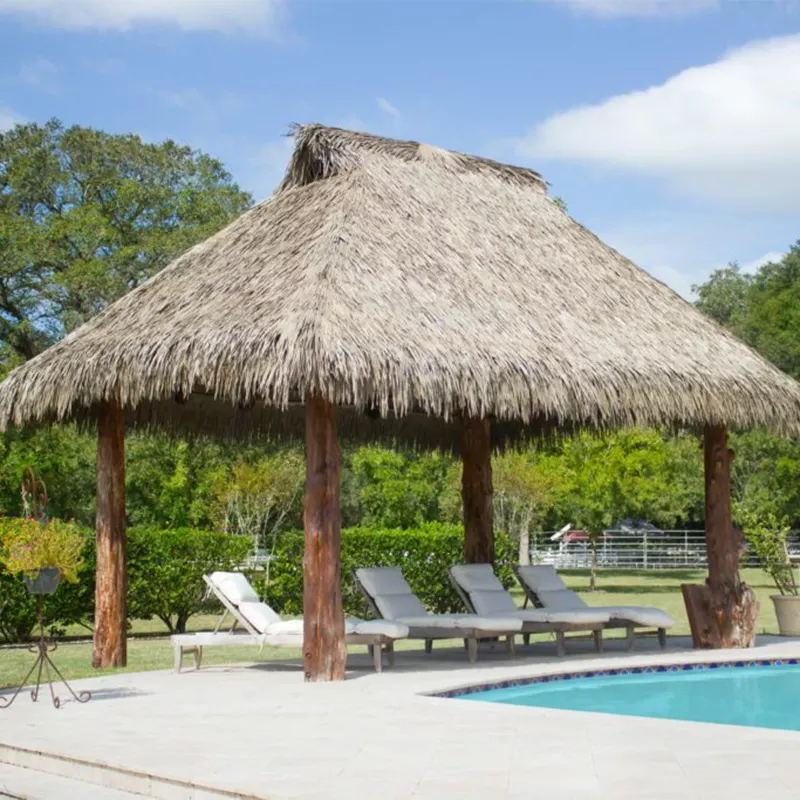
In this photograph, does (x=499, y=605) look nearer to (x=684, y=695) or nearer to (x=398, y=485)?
(x=684, y=695)

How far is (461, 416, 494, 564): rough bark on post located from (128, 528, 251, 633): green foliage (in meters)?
3.99

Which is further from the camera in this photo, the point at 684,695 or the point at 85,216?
the point at 85,216

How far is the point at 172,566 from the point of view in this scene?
52.7ft

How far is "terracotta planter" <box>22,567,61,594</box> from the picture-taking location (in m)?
8.62

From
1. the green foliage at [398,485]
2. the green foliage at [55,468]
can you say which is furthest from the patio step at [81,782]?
the green foliage at [398,485]

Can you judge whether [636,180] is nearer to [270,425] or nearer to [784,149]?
[784,149]

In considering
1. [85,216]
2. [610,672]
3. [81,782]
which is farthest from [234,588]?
[85,216]

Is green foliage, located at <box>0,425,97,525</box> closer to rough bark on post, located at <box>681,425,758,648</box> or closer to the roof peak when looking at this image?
the roof peak

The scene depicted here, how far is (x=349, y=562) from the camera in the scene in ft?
58.4

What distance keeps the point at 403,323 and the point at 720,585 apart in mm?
4328

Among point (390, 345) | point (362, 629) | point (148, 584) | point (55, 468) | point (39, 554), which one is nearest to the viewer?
point (39, 554)

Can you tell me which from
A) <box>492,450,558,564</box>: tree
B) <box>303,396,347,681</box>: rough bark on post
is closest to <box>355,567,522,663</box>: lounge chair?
<box>303,396,347,681</box>: rough bark on post

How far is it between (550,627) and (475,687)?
2.20m

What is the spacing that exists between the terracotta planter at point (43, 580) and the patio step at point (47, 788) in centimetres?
211
